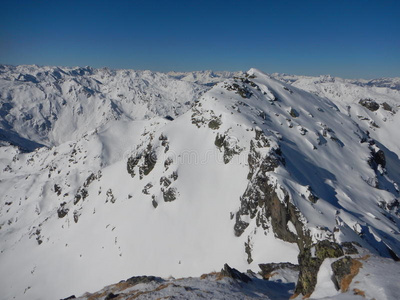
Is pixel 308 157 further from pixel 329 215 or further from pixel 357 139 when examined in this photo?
pixel 357 139

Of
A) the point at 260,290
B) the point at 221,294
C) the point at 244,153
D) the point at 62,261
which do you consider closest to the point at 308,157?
the point at 244,153

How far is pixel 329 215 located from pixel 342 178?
23497 millimetres

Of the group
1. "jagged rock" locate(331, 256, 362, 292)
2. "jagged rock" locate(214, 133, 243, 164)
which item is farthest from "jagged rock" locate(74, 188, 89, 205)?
"jagged rock" locate(331, 256, 362, 292)

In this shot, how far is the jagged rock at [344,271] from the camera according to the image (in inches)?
570

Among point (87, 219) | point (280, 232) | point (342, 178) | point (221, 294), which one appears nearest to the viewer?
point (221, 294)

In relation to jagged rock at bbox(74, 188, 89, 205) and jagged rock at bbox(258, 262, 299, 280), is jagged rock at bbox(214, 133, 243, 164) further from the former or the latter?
jagged rock at bbox(74, 188, 89, 205)

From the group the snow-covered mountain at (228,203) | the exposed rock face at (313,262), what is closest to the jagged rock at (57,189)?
the snow-covered mountain at (228,203)

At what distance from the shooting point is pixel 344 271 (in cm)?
1520

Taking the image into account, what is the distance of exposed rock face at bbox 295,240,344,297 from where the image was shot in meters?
16.9

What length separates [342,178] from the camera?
175 ft

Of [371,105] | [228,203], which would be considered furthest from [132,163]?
[371,105]

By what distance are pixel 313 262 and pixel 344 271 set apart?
2.48 meters

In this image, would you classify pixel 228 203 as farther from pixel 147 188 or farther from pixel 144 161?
pixel 144 161

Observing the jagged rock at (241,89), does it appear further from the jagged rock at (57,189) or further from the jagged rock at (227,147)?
the jagged rock at (57,189)
